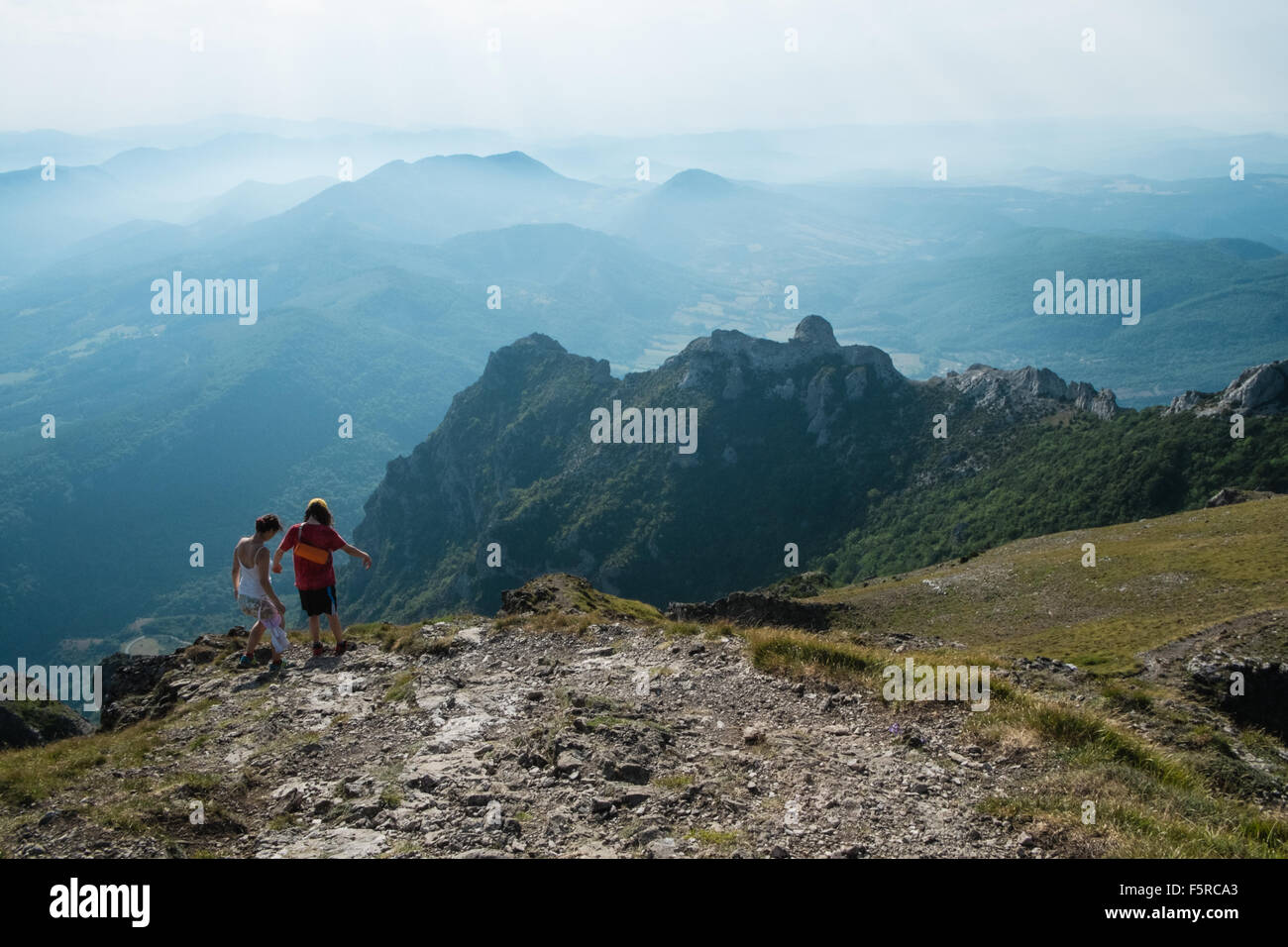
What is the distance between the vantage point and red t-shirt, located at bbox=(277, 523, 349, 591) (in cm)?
1523

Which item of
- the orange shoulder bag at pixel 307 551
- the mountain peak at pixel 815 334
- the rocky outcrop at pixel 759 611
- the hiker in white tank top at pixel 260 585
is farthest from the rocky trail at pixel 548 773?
the mountain peak at pixel 815 334

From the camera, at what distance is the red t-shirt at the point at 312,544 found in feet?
50.0

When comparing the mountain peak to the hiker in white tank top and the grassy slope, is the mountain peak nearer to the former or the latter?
the grassy slope

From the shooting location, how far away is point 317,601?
16.2 meters

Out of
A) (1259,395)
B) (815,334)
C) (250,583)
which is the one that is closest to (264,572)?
(250,583)

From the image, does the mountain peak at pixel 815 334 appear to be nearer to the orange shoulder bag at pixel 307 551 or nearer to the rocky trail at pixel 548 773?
the rocky trail at pixel 548 773

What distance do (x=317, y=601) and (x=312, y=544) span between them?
1612 millimetres

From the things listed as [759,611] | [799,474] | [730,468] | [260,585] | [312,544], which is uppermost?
[730,468]

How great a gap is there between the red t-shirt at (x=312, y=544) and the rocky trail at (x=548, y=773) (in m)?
2.09

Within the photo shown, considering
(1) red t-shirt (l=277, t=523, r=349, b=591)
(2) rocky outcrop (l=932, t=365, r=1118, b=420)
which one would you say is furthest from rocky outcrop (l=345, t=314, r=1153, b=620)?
(1) red t-shirt (l=277, t=523, r=349, b=591)

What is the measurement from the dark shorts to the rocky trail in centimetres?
164

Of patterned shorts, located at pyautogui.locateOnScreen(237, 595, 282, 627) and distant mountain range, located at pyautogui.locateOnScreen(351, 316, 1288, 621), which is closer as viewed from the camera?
patterned shorts, located at pyautogui.locateOnScreen(237, 595, 282, 627)

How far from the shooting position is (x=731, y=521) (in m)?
110

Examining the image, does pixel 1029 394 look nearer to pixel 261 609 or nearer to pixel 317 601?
pixel 317 601
